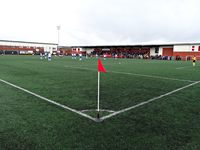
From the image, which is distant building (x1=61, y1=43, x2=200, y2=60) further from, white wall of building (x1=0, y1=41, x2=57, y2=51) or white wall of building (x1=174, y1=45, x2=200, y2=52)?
white wall of building (x1=0, y1=41, x2=57, y2=51)

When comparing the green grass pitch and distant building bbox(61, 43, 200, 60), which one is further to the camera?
distant building bbox(61, 43, 200, 60)

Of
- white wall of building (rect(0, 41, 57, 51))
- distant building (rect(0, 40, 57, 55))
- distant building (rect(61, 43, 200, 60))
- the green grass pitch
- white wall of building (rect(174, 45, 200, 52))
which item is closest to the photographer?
the green grass pitch

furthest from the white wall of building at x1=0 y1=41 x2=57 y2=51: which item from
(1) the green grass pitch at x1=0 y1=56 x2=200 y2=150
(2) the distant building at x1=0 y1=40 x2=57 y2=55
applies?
(1) the green grass pitch at x1=0 y1=56 x2=200 y2=150

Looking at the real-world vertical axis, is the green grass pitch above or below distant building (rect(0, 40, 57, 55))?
below

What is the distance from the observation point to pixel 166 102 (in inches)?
262

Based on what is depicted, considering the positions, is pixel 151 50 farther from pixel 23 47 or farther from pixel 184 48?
pixel 23 47

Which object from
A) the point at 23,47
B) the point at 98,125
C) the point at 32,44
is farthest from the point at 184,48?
the point at 32,44

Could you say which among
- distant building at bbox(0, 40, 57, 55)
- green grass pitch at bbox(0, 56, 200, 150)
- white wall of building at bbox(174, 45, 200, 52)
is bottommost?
green grass pitch at bbox(0, 56, 200, 150)

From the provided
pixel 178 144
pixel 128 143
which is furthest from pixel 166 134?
pixel 128 143

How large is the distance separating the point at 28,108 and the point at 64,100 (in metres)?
1.33

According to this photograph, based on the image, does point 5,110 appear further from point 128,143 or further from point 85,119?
point 128,143

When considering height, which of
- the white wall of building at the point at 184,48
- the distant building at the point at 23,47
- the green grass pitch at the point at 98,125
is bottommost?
the green grass pitch at the point at 98,125

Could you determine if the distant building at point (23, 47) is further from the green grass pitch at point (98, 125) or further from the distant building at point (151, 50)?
the green grass pitch at point (98, 125)

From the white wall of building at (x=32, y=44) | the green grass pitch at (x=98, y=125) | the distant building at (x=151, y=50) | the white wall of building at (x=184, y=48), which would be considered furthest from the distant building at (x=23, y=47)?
the green grass pitch at (x=98, y=125)
